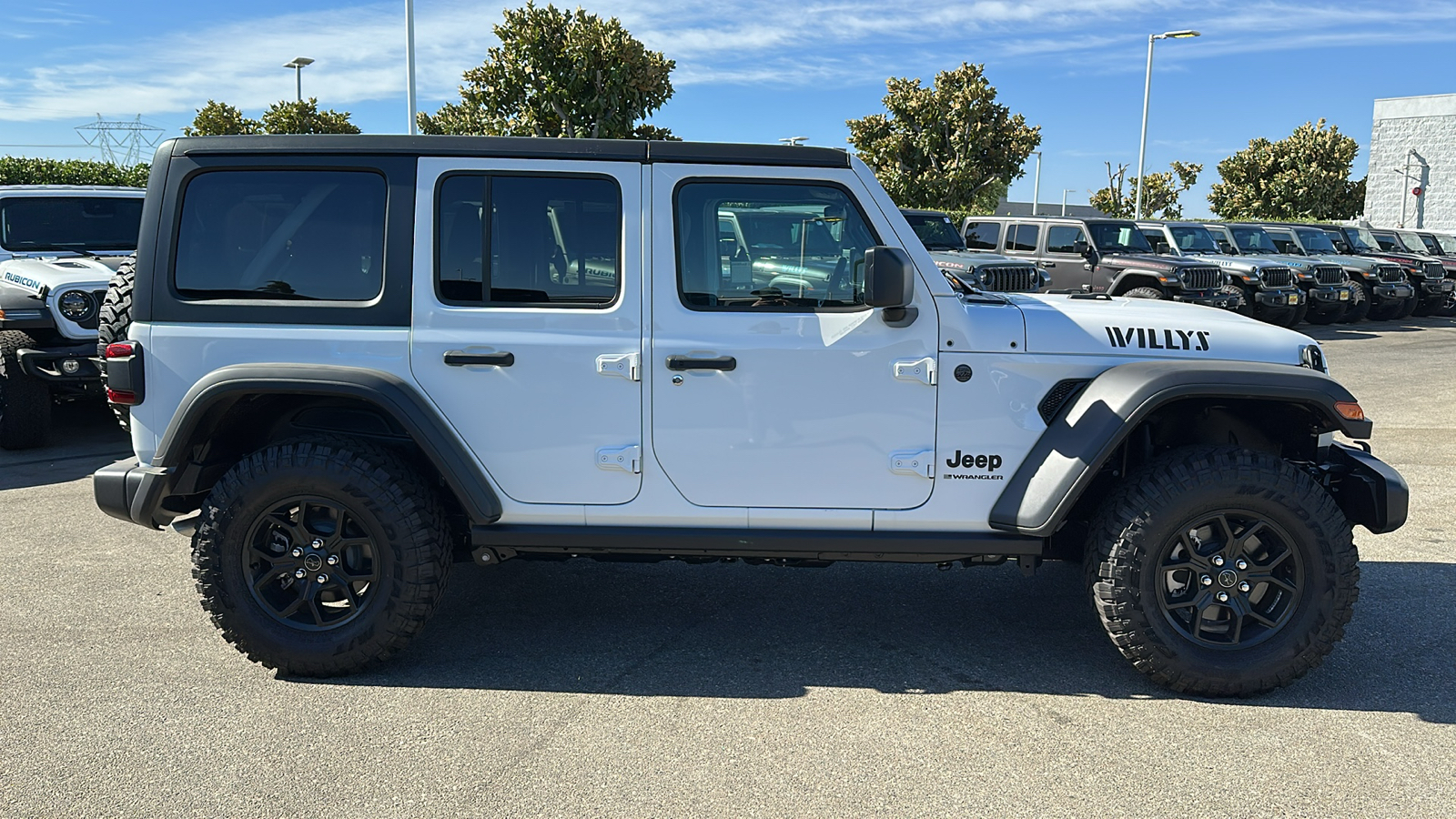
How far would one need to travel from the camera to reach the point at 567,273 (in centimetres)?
391

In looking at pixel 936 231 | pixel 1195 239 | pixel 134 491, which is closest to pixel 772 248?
pixel 134 491

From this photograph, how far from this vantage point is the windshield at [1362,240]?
74.3 ft

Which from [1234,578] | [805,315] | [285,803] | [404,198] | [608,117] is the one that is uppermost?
[608,117]

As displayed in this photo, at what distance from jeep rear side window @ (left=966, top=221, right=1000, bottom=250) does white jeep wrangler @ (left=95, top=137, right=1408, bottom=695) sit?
40.4 ft

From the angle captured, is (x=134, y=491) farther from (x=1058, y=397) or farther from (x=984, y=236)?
(x=984, y=236)

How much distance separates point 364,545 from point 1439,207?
47.4m

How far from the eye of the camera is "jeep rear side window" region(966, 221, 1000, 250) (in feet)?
52.4

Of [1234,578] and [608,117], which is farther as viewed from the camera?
[608,117]

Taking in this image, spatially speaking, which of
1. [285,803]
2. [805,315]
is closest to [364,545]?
[285,803]

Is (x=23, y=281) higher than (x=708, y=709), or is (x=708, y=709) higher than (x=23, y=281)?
(x=23, y=281)

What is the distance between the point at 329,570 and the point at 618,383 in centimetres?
125

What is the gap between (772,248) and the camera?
152 inches

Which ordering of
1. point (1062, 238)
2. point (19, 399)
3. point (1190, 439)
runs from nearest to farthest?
point (1190, 439), point (19, 399), point (1062, 238)

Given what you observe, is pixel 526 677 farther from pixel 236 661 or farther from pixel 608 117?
pixel 608 117
